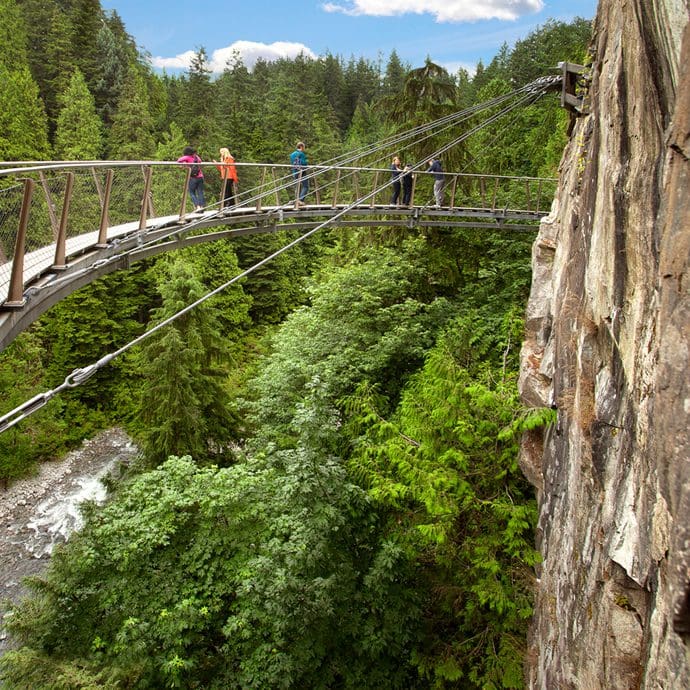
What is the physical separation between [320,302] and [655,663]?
10.7 metres

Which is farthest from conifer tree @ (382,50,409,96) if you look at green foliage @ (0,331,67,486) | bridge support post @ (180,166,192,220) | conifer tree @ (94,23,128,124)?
bridge support post @ (180,166,192,220)

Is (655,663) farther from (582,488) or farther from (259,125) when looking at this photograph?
(259,125)

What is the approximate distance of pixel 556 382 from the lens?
6.47 metres

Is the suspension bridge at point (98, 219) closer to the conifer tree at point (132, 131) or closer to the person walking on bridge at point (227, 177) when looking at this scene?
the person walking on bridge at point (227, 177)

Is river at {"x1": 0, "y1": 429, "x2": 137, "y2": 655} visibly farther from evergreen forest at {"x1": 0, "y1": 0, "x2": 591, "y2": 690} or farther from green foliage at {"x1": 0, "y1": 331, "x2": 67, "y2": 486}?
evergreen forest at {"x1": 0, "y1": 0, "x2": 591, "y2": 690}

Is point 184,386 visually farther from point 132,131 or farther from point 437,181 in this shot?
point 132,131

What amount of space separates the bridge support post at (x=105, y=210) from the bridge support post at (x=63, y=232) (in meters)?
0.87

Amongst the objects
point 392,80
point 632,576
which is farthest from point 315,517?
point 392,80

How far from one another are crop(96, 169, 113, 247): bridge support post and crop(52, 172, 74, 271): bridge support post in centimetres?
87

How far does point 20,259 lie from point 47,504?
1506 centimetres

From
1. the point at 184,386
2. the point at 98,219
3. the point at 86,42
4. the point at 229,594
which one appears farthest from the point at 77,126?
the point at 229,594

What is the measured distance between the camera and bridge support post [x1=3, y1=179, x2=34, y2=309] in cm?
411

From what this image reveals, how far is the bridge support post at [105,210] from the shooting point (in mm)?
6052

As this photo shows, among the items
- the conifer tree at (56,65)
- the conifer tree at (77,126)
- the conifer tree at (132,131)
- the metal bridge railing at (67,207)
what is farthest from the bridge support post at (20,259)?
the conifer tree at (56,65)
